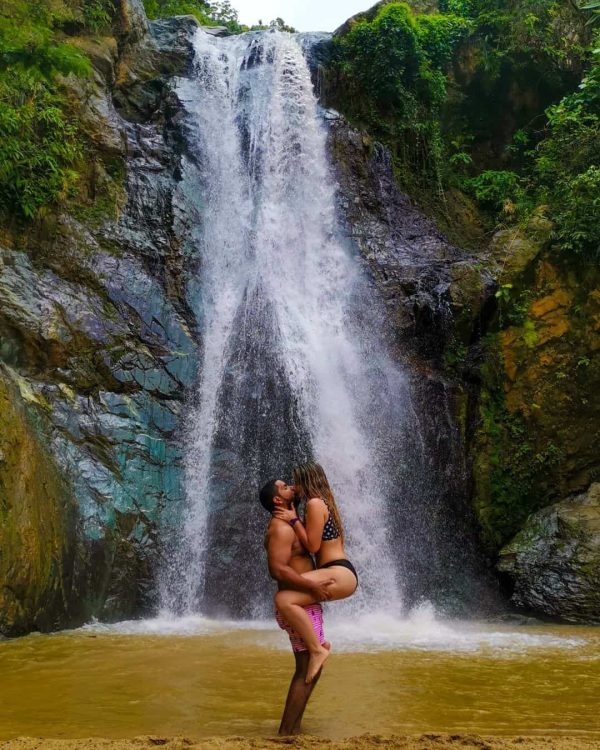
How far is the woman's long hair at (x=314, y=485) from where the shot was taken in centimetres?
414

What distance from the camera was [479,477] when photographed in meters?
11.0

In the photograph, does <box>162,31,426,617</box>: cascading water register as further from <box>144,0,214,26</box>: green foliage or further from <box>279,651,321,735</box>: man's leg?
<box>279,651,321,735</box>: man's leg

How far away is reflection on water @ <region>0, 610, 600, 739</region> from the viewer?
400 centimetres

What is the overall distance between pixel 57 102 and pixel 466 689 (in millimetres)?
11446

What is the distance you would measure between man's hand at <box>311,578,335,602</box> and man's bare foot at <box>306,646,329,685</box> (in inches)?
10.6

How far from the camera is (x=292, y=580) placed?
3836mm

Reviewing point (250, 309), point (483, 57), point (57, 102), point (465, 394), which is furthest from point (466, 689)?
point (483, 57)

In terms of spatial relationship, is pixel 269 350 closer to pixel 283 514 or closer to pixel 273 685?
pixel 273 685

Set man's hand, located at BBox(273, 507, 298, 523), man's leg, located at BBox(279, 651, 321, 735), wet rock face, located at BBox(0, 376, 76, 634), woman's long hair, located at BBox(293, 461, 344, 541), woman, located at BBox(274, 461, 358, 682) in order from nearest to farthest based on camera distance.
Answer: man's leg, located at BBox(279, 651, 321, 735) < woman, located at BBox(274, 461, 358, 682) < man's hand, located at BBox(273, 507, 298, 523) < woman's long hair, located at BBox(293, 461, 344, 541) < wet rock face, located at BBox(0, 376, 76, 634)

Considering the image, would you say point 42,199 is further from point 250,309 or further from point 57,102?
point 250,309

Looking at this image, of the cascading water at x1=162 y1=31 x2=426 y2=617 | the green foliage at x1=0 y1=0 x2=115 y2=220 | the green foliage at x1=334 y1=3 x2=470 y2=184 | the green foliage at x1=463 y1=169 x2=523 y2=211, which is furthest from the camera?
the green foliage at x1=334 y1=3 x2=470 y2=184

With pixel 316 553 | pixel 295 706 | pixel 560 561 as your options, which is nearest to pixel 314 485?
pixel 316 553

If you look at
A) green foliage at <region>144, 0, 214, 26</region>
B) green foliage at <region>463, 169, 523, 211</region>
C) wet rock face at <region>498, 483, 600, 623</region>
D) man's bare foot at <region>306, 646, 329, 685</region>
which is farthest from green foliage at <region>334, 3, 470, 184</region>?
man's bare foot at <region>306, 646, 329, 685</region>

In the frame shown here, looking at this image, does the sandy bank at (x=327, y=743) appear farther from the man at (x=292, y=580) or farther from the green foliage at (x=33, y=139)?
the green foliage at (x=33, y=139)
